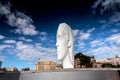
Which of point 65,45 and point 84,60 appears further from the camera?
point 84,60

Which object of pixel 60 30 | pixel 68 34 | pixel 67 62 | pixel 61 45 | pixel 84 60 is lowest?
pixel 67 62

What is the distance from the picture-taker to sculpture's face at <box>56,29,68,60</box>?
33.1 ft

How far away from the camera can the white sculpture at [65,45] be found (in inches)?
399

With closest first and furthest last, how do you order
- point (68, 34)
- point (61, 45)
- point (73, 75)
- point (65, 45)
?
point (73, 75), point (61, 45), point (65, 45), point (68, 34)

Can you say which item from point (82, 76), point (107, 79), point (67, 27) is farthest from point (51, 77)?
point (67, 27)

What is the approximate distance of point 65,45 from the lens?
10281 millimetres

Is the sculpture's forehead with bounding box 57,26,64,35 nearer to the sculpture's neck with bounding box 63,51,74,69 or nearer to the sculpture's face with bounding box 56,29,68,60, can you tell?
the sculpture's face with bounding box 56,29,68,60

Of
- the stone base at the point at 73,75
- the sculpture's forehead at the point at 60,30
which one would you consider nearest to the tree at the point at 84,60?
the sculpture's forehead at the point at 60,30

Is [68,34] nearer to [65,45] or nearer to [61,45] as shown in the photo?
[65,45]

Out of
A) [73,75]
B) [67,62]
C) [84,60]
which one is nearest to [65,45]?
[67,62]

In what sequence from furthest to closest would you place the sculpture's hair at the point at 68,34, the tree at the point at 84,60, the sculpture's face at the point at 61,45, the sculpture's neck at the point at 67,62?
the tree at the point at 84,60
the sculpture's neck at the point at 67,62
the sculpture's hair at the point at 68,34
the sculpture's face at the point at 61,45

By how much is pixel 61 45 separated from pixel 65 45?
9.5 inches

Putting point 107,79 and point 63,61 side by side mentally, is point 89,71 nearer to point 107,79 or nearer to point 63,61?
point 107,79

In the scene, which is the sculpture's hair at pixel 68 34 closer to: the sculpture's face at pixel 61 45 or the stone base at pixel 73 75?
the sculpture's face at pixel 61 45
